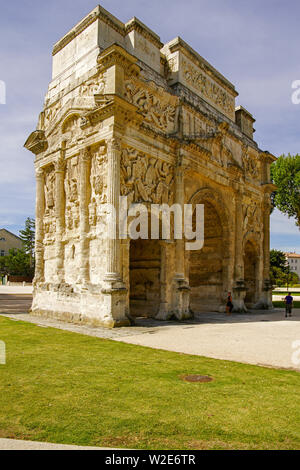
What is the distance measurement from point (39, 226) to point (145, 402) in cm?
1234

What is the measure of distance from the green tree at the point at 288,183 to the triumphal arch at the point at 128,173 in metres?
17.3

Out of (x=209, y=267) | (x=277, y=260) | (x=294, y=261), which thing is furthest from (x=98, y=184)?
(x=294, y=261)

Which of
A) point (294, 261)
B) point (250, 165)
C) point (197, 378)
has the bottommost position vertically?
point (197, 378)

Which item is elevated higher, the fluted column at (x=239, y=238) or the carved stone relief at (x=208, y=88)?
the carved stone relief at (x=208, y=88)

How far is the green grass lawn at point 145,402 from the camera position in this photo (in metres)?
3.61

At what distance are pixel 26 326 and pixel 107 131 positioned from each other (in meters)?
6.90

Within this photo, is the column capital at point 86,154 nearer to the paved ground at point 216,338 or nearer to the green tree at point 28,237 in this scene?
the paved ground at point 216,338

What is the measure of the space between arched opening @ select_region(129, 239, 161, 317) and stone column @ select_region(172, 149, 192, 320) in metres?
0.81

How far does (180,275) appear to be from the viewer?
14.2 metres

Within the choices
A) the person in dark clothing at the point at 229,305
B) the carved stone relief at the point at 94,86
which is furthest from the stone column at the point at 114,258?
the person in dark clothing at the point at 229,305

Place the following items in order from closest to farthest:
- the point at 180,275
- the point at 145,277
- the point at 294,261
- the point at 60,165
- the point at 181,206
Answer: the point at 180,275
the point at 60,165
the point at 181,206
the point at 145,277
the point at 294,261

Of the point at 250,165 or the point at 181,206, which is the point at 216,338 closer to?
the point at 181,206

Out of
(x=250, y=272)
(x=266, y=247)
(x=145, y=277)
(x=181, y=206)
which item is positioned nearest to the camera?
(x=181, y=206)

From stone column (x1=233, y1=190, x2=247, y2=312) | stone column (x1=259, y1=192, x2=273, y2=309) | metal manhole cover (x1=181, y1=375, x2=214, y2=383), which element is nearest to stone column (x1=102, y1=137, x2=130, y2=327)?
metal manhole cover (x1=181, y1=375, x2=214, y2=383)
